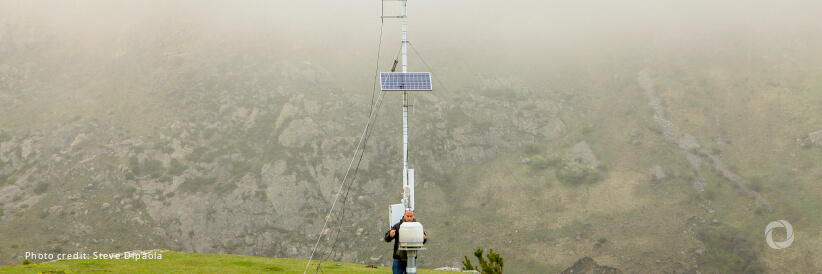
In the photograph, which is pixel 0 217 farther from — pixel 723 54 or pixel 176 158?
pixel 723 54

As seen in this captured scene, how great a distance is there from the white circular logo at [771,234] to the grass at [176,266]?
1743 inches

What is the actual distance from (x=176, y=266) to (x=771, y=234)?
5499cm

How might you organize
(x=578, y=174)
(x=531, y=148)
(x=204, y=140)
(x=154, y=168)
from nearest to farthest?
(x=154, y=168) < (x=578, y=174) < (x=204, y=140) < (x=531, y=148)

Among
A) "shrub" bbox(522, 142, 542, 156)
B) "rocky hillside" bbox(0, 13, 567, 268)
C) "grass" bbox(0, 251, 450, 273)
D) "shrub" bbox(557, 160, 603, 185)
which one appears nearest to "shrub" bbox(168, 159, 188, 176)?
"rocky hillside" bbox(0, 13, 567, 268)

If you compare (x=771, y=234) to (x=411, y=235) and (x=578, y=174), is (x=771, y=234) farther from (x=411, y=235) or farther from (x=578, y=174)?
(x=411, y=235)

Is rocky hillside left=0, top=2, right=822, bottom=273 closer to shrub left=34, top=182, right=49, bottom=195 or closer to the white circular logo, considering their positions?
shrub left=34, top=182, right=49, bottom=195

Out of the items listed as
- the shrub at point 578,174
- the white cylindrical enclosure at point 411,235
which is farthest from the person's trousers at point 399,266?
the shrub at point 578,174

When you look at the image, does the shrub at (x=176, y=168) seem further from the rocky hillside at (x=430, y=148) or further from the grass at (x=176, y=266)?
the grass at (x=176, y=266)

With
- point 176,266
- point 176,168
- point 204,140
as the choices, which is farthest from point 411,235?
point 204,140

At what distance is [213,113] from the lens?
76.1m

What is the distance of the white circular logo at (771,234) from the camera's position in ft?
178

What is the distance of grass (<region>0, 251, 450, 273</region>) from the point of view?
73.7ft

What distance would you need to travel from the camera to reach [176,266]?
2555 cm

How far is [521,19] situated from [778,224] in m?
57.4
